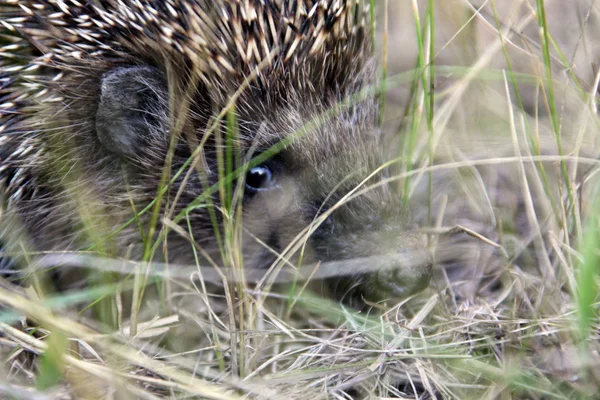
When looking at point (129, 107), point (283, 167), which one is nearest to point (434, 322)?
point (283, 167)

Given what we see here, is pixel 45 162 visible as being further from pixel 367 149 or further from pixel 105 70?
pixel 367 149

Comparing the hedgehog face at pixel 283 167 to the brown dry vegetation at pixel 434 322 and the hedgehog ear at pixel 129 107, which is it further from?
the brown dry vegetation at pixel 434 322

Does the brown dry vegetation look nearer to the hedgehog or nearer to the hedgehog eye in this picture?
the hedgehog

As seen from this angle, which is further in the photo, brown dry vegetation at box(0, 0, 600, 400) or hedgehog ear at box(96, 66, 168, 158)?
hedgehog ear at box(96, 66, 168, 158)

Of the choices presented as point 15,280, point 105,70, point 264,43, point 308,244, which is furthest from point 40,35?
point 308,244

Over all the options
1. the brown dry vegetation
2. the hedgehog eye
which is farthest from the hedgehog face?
the brown dry vegetation

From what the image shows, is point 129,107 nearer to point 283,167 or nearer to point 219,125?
point 219,125

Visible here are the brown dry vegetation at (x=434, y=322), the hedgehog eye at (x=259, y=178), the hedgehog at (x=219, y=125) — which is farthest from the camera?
the hedgehog eye at (x=259, y=178)

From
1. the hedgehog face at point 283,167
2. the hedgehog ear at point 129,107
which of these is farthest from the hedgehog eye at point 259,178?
the hedgehog ear at point 129,107
